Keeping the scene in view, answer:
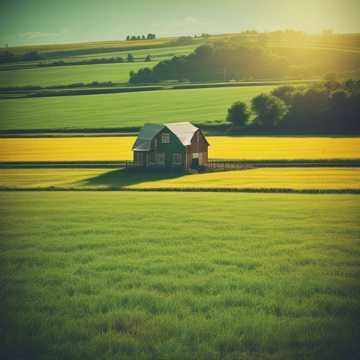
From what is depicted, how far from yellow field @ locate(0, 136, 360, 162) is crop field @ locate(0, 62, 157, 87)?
3200cm

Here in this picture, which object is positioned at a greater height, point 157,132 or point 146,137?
point 157,132

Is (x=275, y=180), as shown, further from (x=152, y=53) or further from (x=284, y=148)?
(x=152, y=53)

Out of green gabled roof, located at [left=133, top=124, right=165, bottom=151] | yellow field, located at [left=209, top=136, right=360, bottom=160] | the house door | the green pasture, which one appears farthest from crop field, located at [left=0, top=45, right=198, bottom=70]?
the house door

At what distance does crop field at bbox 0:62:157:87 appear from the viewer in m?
104

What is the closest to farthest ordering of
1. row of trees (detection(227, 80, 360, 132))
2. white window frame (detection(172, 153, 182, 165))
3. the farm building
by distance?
1. the farm building
2. white window frame (detection(172, 153, 182, 165))
3. row of trees (detection(227, 80, 360, 132))

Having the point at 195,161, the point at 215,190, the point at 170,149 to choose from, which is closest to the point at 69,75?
the point at 170,149

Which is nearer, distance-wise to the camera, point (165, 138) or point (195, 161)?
point (195, 161)

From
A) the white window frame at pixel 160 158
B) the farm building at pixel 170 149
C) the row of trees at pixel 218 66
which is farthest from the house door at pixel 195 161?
the row of trees at pixel 218 66

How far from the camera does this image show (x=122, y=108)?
337 ft

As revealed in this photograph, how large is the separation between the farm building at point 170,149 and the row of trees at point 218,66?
249ft

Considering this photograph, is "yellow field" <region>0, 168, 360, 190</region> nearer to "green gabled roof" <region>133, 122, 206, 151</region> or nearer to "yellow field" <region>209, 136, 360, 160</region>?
"green gabled roof" <region>133, 122, 206, 151</region>

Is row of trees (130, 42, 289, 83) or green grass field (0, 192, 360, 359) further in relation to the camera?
row of trees (130, 42, 289, 83)

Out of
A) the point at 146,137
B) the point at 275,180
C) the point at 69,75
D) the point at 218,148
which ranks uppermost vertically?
the point at 69,75

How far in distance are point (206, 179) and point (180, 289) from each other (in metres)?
33.6
